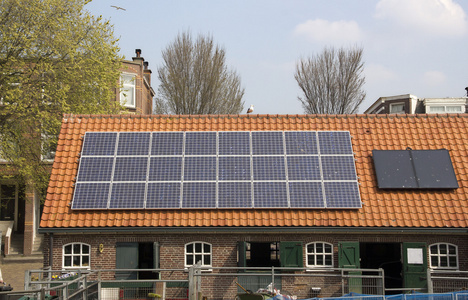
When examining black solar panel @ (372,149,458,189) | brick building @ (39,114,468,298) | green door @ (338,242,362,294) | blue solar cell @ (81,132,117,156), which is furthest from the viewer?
blue solar cell @ (81,132,117,156)

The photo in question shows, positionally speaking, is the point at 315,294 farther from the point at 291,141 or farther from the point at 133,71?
the point at 133,71

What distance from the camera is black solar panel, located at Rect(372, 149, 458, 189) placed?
1675cm

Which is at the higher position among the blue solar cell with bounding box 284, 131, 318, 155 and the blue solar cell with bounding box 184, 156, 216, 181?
the blue solar cell with bounding box 284, 131, 318, 155

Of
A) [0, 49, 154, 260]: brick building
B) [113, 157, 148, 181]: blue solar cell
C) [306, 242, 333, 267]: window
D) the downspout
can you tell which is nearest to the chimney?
[0, 49, 154, 260]: brick building

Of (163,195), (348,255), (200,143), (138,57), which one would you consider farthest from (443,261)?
(138,57)

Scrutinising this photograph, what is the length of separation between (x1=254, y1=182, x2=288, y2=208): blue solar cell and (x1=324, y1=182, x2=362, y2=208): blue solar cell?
1.45 metres

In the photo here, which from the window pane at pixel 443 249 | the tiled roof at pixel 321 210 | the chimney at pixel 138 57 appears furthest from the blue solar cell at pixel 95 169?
the chimney at pixel 138 57

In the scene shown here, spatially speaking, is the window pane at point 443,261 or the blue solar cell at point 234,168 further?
the blue solar cell at point 234,168

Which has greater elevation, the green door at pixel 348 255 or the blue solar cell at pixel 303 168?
the blue solar cell at pixel 303 168

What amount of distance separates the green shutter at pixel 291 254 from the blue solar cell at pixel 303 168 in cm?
239

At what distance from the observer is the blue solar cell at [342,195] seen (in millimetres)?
16172

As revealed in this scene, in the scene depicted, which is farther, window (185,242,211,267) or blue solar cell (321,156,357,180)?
blue solar cell (321,156,357,180)

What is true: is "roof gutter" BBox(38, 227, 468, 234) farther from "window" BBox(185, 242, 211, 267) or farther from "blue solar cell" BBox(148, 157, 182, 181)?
"blue solar cell" BBox(148, 157, 182, 181)

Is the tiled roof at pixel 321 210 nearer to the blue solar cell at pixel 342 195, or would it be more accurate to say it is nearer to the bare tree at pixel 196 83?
the blue solar cell at pixel 342 195
